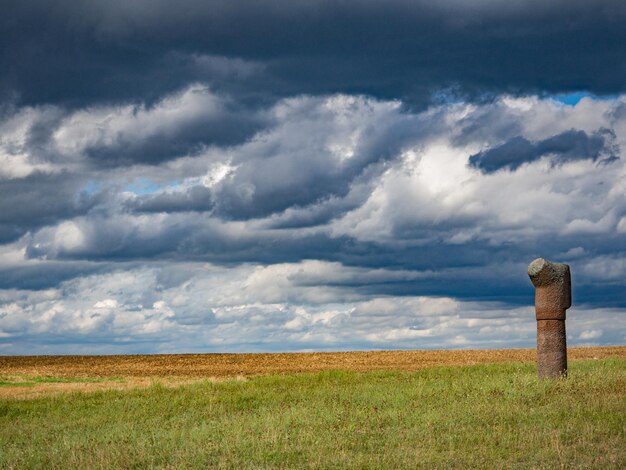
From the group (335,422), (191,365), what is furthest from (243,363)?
(335,422)

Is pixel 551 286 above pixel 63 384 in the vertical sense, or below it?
above

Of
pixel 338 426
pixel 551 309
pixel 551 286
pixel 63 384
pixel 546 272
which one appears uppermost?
pixel 546 272

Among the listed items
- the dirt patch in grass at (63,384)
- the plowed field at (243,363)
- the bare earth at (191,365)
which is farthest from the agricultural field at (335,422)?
the plowed field at (243,363)

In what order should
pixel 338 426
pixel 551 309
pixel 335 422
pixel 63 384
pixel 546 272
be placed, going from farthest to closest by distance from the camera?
pixel 63 384 → pixel 551 309 → pixel 546 272 → pixel 335 422 → pixel 338 426

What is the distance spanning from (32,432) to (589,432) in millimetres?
15124

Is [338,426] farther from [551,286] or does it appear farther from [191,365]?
[191,365]

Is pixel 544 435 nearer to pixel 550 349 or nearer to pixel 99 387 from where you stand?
pixel 550 349

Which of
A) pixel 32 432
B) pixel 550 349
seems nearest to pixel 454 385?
pixel 550 349

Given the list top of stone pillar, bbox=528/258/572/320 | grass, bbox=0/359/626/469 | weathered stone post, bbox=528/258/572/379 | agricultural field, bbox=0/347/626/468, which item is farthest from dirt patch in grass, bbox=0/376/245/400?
top of stone pillar, bbox=528/258/572/320

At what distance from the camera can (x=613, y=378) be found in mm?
22875

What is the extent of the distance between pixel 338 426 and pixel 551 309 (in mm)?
10069

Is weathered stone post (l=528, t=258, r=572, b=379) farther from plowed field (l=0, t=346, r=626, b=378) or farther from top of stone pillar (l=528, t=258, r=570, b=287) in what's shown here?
plowed field (l=0, t=346, r=626, b=378)

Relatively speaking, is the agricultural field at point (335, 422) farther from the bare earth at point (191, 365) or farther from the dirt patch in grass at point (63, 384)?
the bare earth at point (191, 365)

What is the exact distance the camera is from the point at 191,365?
1933 inches
